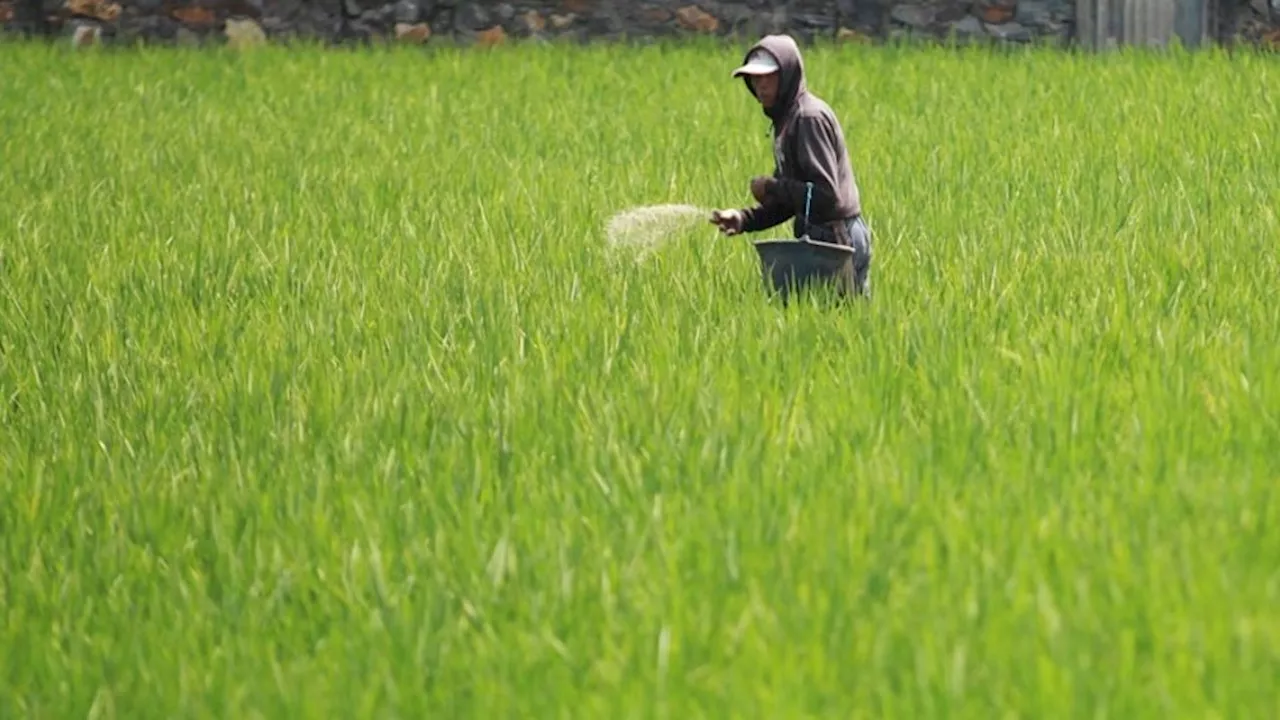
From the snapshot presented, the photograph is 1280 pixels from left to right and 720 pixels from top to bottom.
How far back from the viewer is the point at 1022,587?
2.62 meters

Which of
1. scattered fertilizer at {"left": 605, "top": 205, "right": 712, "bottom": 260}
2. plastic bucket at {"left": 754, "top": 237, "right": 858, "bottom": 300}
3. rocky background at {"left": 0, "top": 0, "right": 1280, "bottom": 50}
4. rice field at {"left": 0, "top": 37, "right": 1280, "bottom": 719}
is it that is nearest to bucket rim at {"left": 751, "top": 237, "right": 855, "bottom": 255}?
plastic bucket at {"left": 754, "top": 237, "right": 858, "bottom": 300}

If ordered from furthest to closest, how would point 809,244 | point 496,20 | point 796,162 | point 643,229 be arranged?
1. point 496,20
2. point 643,229
3. point 796,162
4. point 809,244

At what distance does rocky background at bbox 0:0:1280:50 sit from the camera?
436 inches

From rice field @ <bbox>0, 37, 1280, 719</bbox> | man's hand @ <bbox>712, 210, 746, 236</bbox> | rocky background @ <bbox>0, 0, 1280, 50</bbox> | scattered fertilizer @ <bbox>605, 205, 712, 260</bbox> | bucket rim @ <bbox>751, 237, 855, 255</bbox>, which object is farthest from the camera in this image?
rocky background @ <bbox>0, 0, 1280, 50</bbox>

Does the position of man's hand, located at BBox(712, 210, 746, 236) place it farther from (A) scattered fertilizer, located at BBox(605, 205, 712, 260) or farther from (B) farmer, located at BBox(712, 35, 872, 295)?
(A) scattered fertilizer, located at BBox(605, 205, 712, 260)

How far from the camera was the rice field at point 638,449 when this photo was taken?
8.17ft

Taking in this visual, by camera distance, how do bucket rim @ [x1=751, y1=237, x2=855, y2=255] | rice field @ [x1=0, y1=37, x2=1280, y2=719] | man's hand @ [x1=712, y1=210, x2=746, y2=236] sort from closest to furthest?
1. rice field @ [x1=0, y1=37, x2=1280, y2=719]
2. bucket rim @ [x1=751, y1=237, x2=855, y2=255]
3. man's hand @ [x1=712, y1=210, x2=746, y2=236]

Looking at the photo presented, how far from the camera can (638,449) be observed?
3.44 meters

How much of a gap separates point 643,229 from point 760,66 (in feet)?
3.00

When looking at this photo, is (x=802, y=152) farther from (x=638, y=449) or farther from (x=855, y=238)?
(x=638, y=449)

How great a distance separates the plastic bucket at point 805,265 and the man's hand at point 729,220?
0.19ft

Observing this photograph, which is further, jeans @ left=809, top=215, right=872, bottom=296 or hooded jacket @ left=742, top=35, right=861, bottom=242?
jeans @ left=809, top=215, right=872, bottom=296

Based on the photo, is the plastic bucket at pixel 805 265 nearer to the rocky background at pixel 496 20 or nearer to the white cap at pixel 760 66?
the white cap at pixel 760 66

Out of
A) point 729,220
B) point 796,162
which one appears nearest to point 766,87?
point 796,162
